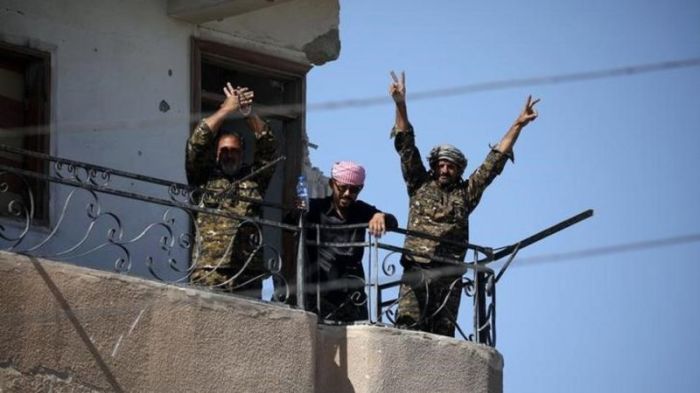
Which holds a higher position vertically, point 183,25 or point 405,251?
point 183,25

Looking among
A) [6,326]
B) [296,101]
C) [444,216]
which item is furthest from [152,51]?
[6,326]

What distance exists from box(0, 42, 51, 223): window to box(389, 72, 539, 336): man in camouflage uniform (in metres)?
2.50

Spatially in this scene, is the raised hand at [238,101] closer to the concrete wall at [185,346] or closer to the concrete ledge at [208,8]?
the concrete wall at [185,346]

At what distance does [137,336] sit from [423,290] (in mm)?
2355

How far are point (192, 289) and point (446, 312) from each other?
2.13 metres

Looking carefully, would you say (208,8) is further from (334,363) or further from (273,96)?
(334,363)

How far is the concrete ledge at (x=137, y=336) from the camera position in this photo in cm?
1314

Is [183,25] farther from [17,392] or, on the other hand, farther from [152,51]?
[17,392]

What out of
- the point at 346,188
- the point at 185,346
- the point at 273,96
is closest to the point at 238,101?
the point at 346,188

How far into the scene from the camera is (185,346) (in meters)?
14.0

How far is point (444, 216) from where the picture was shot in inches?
607

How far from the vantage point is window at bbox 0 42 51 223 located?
→ 50.5 feet

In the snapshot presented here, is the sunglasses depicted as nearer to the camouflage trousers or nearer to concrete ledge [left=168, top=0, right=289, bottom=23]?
the camouflage trousers

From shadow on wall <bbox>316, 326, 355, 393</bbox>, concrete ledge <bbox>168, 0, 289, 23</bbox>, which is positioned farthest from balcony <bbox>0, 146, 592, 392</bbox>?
concrete ledge <bbox>168, 0, 289, 23</bbox>
